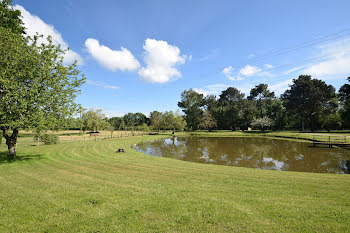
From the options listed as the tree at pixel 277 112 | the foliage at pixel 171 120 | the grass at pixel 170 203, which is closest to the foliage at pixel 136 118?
the foliage at pixel 171 120

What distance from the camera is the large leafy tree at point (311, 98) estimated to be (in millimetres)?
52750

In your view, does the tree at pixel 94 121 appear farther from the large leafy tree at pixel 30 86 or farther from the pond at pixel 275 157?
the large leafy tree at pixel 30 86

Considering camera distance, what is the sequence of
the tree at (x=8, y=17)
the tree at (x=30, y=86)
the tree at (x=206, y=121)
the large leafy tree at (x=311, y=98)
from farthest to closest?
the tree at (x=206, y=121) → the large leafy tree at (x=311, y=98) → the tree at (x=8, y=17) → the tree at (x=30, y=86)

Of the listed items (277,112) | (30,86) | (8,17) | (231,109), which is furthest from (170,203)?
(231,109)

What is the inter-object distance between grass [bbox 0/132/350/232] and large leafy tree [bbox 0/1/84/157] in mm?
4101

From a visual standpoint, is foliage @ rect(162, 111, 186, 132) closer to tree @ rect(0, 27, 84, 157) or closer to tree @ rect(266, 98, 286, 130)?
tree @ rect(266, 98, 286, 130)

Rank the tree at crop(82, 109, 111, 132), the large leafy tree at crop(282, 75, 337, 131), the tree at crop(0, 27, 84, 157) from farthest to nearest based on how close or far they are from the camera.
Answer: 1. the tree at crop(82, 109, 111, 132)
2. the large leafy tree at crop(282, 75, 337, 131)
3. the tree at crop(0, 27, 84, 157)

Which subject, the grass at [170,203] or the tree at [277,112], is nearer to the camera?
the grass at [170,203]

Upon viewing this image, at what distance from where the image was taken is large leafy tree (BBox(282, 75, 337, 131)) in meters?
52.8

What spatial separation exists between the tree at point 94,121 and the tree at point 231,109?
51.2 m

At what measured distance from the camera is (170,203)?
590cm

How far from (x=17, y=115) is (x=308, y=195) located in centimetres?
1790

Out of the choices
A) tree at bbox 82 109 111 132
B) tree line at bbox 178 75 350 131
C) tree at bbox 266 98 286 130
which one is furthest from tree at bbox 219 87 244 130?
tree at bbox 82 109 111 132

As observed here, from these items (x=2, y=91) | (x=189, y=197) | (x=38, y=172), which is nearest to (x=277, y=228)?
(x=189, y=197)
